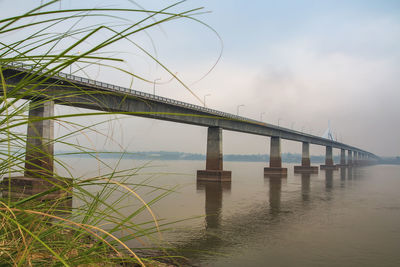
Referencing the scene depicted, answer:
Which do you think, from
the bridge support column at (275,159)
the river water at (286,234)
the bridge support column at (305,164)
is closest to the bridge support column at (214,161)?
the river water at (286,234)

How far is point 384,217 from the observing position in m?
20.7

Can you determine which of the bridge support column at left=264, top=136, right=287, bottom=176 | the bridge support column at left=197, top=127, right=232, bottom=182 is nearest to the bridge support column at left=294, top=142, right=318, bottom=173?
the bridge support column at left=264, top=136, right=287, bottom=176

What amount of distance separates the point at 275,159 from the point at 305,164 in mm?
21576

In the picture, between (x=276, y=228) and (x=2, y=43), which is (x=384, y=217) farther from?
(x=2, y=43)

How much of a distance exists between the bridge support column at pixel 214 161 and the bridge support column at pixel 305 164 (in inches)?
1691

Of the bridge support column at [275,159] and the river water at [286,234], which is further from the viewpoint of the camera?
the bridge support column at [275,159]

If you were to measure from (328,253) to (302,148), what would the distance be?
84.3 metres

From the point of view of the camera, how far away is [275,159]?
72500 mm

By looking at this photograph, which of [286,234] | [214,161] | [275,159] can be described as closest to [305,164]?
[275,159]

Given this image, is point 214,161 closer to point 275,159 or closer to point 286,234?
point 275,159

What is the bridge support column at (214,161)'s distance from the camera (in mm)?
47772

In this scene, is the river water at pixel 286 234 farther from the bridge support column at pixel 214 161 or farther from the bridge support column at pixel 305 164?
the bridge support column at pixel 305 164

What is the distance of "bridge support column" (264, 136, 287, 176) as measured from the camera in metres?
69.8

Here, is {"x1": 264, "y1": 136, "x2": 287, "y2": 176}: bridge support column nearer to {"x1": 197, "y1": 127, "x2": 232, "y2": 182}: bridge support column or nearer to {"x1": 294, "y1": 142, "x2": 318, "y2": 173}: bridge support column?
{"x1": 294, "y1": 142, "x2": 318, "y2": 173}: bridge support column
